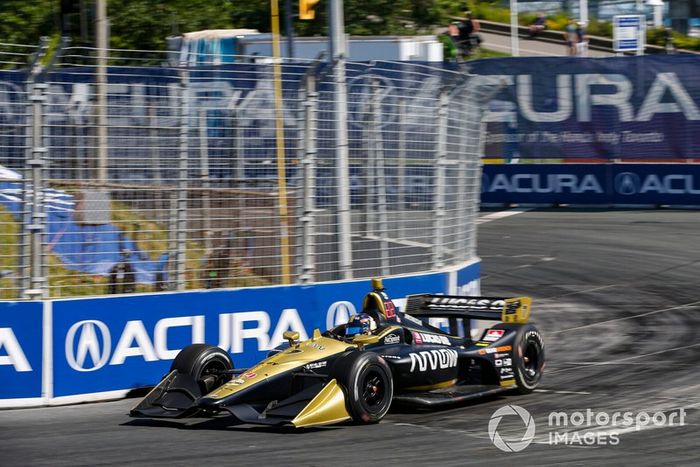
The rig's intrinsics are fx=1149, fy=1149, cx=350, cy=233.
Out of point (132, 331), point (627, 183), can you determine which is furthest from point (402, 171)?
point (627, 183)

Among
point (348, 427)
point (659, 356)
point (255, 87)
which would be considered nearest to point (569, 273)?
point (659, 356)

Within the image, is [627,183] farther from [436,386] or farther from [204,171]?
[436,386]

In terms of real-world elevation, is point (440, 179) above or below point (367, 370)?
above

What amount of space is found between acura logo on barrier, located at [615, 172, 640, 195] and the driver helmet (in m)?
16.4

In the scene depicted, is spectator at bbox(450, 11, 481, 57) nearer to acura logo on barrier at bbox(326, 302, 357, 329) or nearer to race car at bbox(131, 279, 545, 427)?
acura logo on barrier at bbox(326, 302, 357, 329)

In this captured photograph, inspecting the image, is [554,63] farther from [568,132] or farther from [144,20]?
[144,20]

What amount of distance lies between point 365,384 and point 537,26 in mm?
33803

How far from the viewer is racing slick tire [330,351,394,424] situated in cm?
891

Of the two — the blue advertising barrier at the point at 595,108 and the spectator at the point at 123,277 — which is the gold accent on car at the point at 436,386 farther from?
the blue advertising barrier at the point at 595,108

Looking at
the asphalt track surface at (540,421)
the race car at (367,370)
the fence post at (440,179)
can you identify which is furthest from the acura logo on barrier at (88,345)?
the fence post at (440,179)

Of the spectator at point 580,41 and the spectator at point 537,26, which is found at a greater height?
the spectator at point 537,26

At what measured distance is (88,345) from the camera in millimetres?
10172

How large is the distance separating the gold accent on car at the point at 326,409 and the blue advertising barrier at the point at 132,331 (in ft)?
7.55

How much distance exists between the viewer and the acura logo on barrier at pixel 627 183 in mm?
25172
